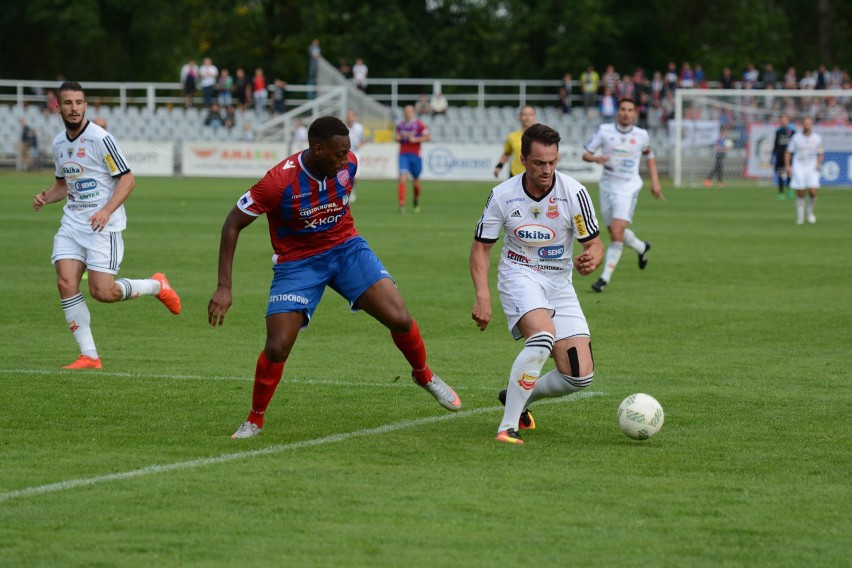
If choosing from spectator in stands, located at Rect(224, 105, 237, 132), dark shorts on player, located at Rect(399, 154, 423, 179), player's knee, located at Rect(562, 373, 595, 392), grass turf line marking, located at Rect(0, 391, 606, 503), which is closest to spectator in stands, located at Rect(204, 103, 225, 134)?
spectator in stands, located at Rect(224, 105, 237, 132)

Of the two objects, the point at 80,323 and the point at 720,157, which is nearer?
the point at 80,323

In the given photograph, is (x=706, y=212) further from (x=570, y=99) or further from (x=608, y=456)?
(x=608, y=456)

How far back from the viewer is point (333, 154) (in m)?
7.11

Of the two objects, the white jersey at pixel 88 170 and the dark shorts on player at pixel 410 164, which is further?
the dark shorts on player at pixel 410 164

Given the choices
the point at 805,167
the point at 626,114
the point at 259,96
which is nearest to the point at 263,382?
the point at 626,114

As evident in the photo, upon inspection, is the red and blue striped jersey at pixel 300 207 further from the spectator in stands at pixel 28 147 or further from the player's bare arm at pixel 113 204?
the spectator in stands at pixel 28 147

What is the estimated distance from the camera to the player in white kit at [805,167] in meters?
26.0

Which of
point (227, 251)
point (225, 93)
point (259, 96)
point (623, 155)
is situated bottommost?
point (227, 251)

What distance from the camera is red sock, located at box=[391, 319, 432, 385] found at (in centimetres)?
773

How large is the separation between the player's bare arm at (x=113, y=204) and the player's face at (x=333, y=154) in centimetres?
289

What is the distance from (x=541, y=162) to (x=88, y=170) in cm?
420

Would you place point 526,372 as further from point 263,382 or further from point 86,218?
point 86,218

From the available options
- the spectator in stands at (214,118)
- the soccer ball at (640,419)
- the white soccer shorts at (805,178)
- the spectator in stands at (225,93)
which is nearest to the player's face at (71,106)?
the soccer ball at (640,419)

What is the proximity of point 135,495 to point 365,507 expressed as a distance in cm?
108
